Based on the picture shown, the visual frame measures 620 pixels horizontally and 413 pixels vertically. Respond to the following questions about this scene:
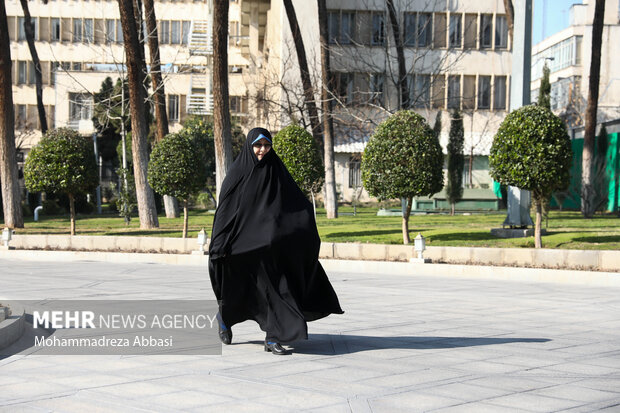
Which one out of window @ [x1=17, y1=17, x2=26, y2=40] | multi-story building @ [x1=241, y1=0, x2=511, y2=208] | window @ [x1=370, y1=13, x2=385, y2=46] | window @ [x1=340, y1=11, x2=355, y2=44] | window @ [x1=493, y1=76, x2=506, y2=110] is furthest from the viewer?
window @ [x1=17, y1=17, x2=26, y2=40]

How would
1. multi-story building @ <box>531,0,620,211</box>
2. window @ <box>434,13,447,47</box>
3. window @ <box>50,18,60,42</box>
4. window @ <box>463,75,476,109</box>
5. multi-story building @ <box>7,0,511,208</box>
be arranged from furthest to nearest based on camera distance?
window @ <box>50,18,60,42</box> < multi-story building @ <box>531,0,620,211</box> < window @ <box>463,75,476,109</box> < window @ <box>434,13,447,47</box> < multi-story building @ <box>7,0,511,208</box>

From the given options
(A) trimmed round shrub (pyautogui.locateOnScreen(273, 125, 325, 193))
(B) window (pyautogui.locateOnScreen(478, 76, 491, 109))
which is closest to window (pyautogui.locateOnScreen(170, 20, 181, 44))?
(B) window (pyautogui.locateOnScreen(478, 76, 491, 109))

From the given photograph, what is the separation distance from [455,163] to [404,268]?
18.8 meters

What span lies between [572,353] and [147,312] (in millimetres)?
4960

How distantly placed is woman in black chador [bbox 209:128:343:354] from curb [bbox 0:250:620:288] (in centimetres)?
911

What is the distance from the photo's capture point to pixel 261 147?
7816 millimetres

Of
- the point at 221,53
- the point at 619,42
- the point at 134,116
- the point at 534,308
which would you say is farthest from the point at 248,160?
the point at 619,42

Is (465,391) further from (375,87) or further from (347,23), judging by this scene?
(347,23)

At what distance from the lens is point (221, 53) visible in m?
24.5

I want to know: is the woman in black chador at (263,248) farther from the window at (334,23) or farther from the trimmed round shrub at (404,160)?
the window at (334,23)

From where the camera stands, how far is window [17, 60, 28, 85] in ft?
220

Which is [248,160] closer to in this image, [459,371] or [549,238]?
[459,371]

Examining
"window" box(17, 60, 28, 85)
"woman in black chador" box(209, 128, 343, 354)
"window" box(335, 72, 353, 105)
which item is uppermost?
"window" box(17, 60, 28, 85)

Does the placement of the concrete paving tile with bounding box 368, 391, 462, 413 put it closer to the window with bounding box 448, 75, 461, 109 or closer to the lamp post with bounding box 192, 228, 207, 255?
the lamp post with bounding box 192, 228, 207, 255
